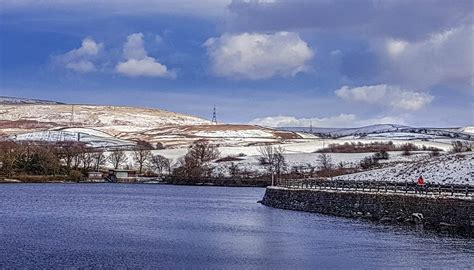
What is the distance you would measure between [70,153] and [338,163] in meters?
59.7

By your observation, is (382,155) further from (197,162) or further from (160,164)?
(160,164)

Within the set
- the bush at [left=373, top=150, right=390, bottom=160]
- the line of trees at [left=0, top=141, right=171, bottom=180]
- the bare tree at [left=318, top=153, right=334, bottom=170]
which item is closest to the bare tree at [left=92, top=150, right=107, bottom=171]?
the line of trees at [left=0, top=141, right=171, bottom=180]

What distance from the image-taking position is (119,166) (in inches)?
7121

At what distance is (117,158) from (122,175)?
14.6m

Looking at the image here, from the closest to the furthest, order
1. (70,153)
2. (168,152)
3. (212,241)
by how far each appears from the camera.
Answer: (212,241)
(70,153)
(168,152)

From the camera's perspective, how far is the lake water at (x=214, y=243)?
32.8 metres

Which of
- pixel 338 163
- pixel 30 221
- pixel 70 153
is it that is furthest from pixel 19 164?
pixel 30 221

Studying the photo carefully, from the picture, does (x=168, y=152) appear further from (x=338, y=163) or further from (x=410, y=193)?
(x=410, y=193)

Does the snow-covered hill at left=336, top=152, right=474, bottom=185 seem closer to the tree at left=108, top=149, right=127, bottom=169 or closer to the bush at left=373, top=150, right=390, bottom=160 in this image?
the bush at left=373, top=150, right=390, bottom=160

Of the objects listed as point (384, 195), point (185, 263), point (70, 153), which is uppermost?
point (70, 153)

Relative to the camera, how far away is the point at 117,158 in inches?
7151

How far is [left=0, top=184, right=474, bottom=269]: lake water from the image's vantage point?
32781 millimetres

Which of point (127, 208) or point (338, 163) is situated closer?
point (127, 208)

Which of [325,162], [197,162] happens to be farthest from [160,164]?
[325,162]
